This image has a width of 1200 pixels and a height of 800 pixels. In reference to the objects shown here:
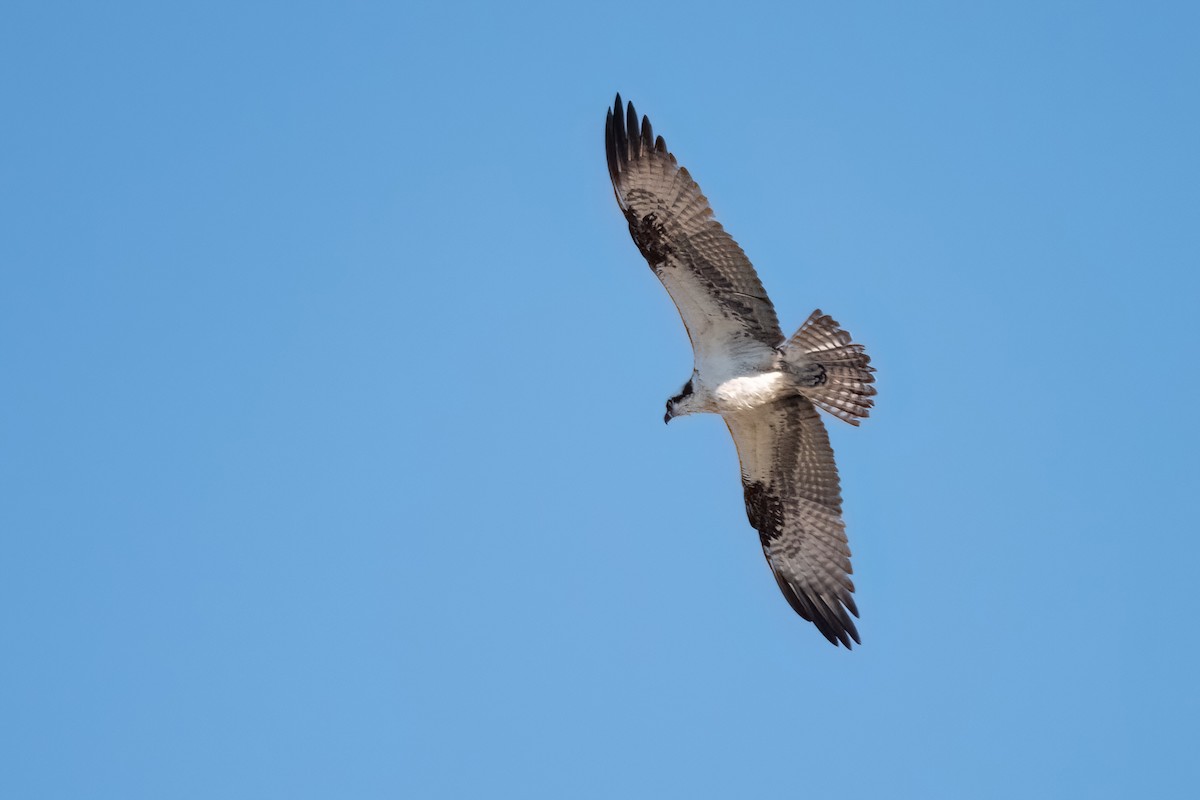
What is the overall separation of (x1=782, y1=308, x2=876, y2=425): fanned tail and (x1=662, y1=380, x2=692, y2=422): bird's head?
0.88 metres

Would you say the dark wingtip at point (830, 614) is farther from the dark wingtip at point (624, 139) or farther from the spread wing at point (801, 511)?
the dark wingtip at point (624, 139)

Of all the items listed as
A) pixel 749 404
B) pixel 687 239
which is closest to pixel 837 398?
pixel 749 404

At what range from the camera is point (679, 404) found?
11.5 m

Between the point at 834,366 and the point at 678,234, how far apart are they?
146 cm

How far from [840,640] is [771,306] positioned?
278 cm

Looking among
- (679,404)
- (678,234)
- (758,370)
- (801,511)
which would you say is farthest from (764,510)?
(678,234)

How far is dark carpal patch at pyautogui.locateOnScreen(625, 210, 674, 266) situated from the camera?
1079 cm

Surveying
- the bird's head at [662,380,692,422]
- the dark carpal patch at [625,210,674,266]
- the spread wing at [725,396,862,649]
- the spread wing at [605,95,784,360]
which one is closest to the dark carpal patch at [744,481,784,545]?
the spread wing at [725,396,862,649]

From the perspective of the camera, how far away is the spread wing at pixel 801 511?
11703 mm

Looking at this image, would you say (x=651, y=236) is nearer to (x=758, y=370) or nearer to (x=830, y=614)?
(x=758, y=370)

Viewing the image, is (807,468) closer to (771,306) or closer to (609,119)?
(771,306)

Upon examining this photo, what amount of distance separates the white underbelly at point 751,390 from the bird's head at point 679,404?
10.5 inches

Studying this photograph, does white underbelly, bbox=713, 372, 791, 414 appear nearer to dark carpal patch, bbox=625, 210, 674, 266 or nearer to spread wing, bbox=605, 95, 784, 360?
spread wing, bbox=605, 95, 784, 360

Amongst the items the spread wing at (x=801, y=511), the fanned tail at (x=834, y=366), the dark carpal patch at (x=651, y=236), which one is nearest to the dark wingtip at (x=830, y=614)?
the spread wing at (x=801, y=511)
